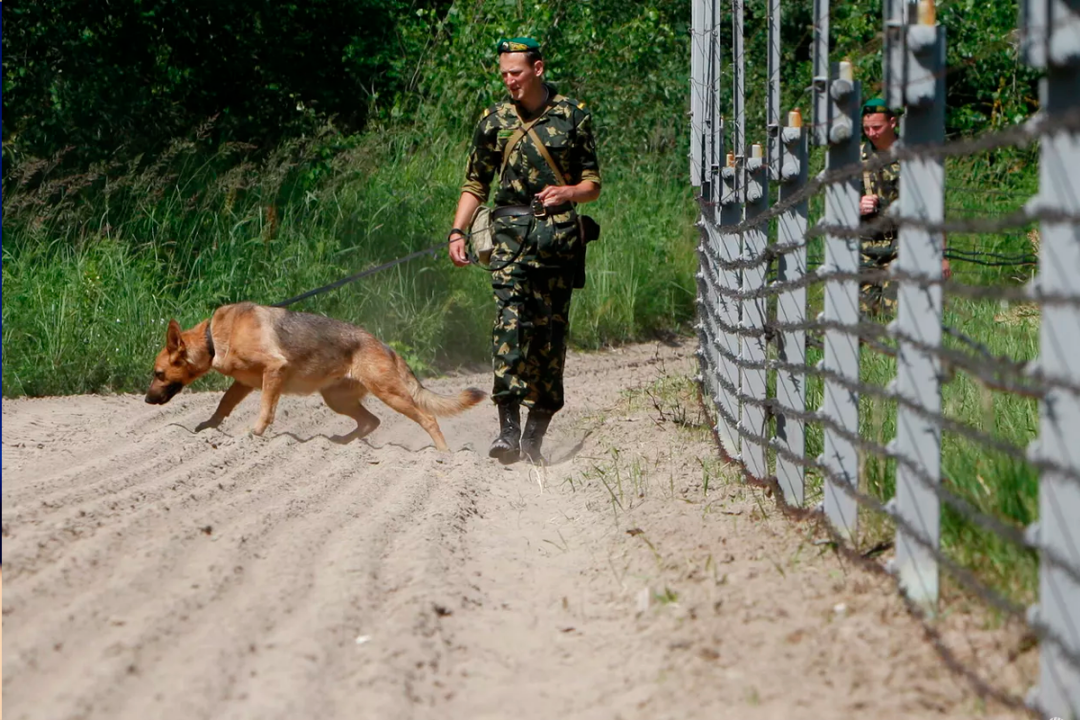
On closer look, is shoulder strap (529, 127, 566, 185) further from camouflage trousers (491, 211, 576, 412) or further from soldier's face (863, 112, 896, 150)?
soldier's face (863, 112, 896, 150)

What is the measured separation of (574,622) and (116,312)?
23.3 feet

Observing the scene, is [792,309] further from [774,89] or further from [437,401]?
[437,401]

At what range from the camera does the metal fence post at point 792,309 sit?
5055 millimetres

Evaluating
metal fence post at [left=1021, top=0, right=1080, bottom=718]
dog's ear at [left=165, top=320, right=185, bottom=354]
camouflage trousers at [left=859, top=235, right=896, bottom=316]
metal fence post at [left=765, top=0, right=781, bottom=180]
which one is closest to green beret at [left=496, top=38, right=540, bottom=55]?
metal fence post at [left=765, top=0, right=781, bottom=180]

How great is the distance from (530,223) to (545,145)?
443 millimetres

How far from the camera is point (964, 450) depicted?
4.71 metres

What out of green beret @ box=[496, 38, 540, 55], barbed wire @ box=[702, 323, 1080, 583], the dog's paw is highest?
green beret @ box=[496, 38, 540, 55]

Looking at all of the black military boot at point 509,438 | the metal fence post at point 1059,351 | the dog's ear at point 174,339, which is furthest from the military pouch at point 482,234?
the metal fence post at point 1059,351

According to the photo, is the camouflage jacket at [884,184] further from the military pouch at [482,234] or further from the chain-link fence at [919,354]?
the military pouch at [482,234]

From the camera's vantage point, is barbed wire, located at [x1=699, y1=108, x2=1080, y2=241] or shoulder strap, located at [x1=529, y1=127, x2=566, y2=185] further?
shoulder strap, located at [x1=529, y1=127, x2=566, y2=185]

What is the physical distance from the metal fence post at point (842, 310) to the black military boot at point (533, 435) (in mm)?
3206

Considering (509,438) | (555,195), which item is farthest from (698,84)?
(509,438)

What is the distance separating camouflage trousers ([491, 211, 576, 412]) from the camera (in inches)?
284

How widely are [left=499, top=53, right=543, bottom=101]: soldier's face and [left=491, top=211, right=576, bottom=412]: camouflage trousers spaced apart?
0.73 meters
